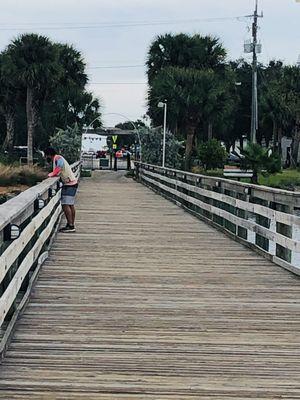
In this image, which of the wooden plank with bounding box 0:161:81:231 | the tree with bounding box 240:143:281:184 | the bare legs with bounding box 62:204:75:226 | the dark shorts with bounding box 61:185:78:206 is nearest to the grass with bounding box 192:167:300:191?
the tree with bounding box 240:143:281:184

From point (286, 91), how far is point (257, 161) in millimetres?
17877

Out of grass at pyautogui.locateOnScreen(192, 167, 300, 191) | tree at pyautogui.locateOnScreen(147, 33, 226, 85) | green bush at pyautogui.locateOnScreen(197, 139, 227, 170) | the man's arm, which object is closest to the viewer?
the man's arm

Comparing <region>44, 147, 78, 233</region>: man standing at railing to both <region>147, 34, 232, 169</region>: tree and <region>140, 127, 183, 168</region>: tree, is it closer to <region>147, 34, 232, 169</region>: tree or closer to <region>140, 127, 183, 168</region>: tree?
<region>140, 127, 183, 168</region>: tree

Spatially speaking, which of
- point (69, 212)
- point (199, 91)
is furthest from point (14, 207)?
point (199, 91)

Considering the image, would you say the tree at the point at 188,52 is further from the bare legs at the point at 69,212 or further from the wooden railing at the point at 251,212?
the bare legs at the point at 69,212

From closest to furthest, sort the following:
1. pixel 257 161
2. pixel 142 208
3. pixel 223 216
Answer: pixel 223 216 < pixel 142 208 < pixel 257 161

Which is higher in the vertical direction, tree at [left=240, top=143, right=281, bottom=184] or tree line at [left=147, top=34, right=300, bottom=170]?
tree line at [left=147, top=34, right=300, bottom=170]

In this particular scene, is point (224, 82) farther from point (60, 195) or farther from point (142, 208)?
point (60, 195)

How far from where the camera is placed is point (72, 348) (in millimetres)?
5461

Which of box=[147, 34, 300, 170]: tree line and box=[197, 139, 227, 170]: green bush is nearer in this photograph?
box=[147, 34, 300, 170]: tree line

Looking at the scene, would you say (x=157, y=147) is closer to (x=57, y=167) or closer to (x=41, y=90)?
(x=41, y=90)

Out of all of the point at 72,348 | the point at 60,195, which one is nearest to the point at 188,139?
the point at 60,195

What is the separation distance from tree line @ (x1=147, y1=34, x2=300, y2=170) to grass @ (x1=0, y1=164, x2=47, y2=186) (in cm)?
1154

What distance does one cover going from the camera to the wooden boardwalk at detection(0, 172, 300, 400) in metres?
4.70
